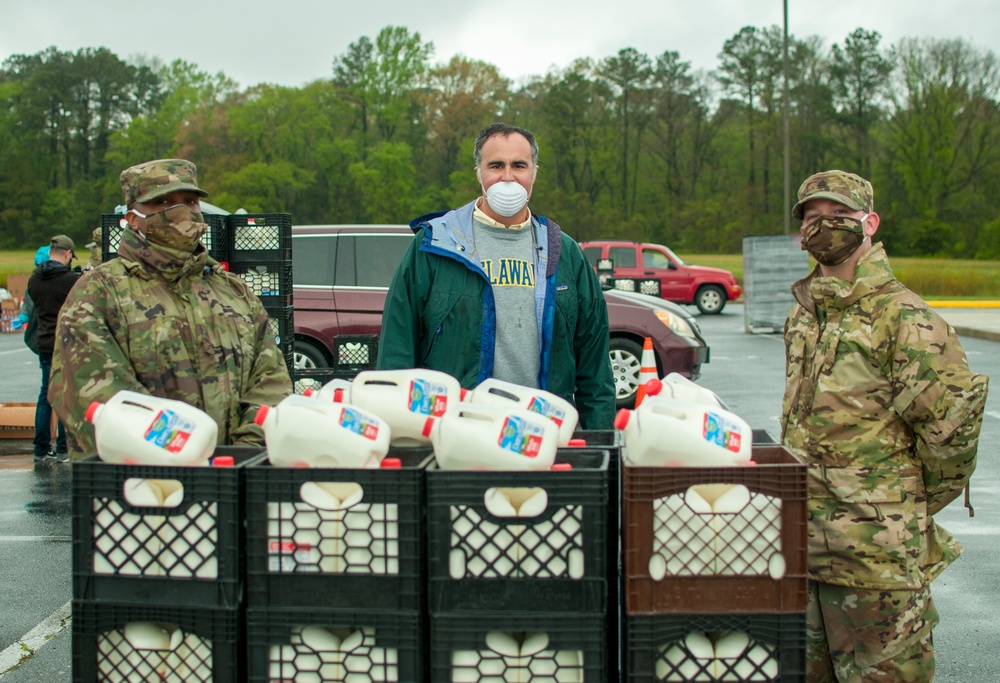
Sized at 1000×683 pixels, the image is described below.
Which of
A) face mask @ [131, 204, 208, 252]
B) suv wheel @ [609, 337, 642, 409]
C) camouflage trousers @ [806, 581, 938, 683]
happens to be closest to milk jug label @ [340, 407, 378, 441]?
face mask @ [131, 204, 208, 252]

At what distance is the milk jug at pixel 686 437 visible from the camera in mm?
2400

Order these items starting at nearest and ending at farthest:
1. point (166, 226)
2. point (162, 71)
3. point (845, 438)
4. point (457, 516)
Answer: point (457, 516) < point (845, 438) < point (166, 226) < point (162, 71)

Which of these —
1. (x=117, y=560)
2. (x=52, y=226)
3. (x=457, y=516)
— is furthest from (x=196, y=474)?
(x=52, y=226)

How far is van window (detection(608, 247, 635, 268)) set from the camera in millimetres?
26391

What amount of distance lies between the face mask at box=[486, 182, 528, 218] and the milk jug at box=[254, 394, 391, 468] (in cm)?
155

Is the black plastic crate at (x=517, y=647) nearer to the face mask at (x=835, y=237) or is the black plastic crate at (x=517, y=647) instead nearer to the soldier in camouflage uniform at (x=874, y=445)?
the soldier in camouflage uniform at (x=874, y=445)

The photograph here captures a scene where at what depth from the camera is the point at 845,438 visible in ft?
10.4

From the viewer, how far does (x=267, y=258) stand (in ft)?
24.6

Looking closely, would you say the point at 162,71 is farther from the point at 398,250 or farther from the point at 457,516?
the point at 457,516

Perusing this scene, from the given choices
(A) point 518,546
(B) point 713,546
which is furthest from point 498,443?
(B) point 713,546

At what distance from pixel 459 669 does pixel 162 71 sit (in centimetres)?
8111

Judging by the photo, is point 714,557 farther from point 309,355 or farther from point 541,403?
point 309,355

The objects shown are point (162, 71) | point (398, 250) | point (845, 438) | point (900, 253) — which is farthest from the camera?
point (162, 71)

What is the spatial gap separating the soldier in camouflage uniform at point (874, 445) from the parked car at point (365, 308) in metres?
7.48
